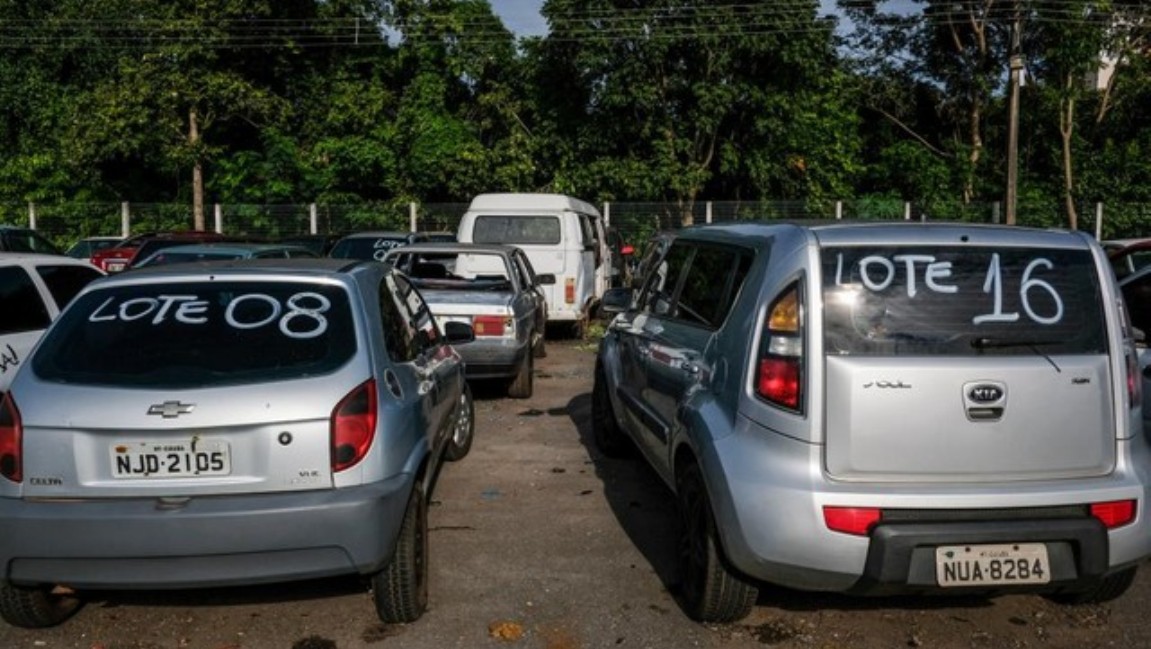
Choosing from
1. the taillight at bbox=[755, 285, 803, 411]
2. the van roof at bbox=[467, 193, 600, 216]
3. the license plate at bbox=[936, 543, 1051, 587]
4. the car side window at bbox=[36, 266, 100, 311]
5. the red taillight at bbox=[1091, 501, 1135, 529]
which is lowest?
the license plate at bbox=[936, 543, 1051, 587]

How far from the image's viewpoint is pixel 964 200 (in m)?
29.1

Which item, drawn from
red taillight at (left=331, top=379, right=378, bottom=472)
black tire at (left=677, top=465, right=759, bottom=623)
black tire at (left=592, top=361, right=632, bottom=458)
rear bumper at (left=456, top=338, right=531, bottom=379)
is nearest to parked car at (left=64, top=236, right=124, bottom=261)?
rear bumper at (left=456, top=338, right=531, bottom=379)

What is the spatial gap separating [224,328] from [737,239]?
2264 millimetres

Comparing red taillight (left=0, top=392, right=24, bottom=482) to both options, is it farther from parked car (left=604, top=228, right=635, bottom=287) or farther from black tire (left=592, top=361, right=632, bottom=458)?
parked car (left=604, top=228, right=635, bottom=287)

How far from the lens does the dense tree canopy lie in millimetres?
26328

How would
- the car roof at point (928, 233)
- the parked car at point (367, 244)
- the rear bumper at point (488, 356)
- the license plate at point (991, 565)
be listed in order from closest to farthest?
the license plate at point (991, 565), the car roof at point (928, 233), the rear bumper at point (488, 356), the parked car at point (367, 244)

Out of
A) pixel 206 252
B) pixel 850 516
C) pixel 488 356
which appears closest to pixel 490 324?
pixel 488 356

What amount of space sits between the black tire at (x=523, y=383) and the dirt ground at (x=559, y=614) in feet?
12.7

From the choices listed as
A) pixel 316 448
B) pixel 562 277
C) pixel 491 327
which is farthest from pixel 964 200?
pixel 316 448

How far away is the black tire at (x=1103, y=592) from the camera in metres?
3.92

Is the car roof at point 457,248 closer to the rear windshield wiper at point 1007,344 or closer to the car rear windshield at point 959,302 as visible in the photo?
the car rear windshield at point 959,302

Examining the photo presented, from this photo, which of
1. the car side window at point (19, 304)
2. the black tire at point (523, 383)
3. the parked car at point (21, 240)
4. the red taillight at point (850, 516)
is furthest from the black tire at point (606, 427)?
the parked car at point (21, 240)

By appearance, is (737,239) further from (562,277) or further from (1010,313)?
(562,277)

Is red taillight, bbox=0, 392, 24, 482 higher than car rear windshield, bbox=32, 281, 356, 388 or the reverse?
the reverse
